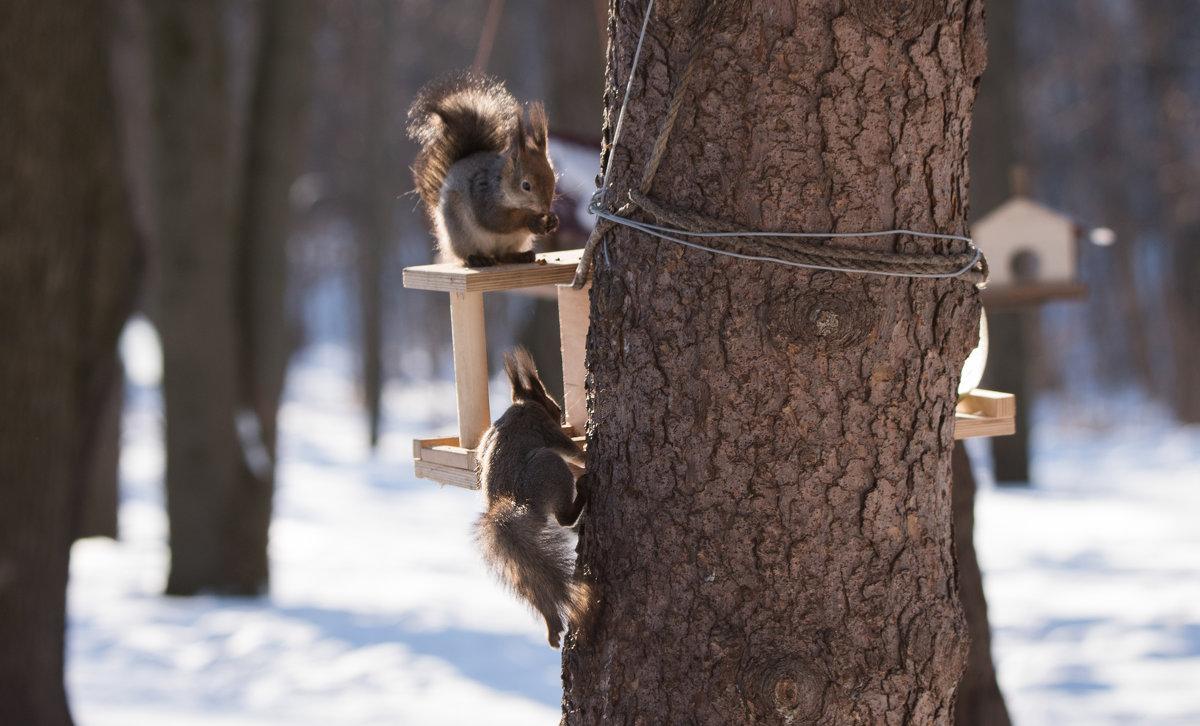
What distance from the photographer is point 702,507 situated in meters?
1.50

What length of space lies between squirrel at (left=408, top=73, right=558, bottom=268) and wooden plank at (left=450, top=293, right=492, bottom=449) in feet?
0.30

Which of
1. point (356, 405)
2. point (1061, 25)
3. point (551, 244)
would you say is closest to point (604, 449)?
point (551, 244)

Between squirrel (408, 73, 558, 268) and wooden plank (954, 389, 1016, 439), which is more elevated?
squirrel (408, 73, 558, 268)

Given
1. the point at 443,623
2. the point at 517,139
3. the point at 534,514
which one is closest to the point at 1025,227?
the point at 443,623

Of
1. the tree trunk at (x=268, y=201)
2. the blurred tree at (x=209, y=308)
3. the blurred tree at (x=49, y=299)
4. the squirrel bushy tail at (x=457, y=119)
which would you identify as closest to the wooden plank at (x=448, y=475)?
the squirrel bushy tail at (x=457, y=119)

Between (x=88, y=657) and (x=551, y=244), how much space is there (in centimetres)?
288

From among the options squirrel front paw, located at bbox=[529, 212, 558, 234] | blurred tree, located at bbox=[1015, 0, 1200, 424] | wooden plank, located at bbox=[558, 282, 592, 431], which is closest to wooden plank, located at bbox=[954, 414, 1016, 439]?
wooden plank, located at bbox=[558, 282, 592, 431]

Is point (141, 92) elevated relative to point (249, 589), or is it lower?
elevated

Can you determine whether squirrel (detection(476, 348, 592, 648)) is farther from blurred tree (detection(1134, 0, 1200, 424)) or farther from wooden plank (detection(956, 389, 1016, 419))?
blurred tree (detection(1134, 0, 1200, 424))

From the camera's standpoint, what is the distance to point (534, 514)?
1.54 meters

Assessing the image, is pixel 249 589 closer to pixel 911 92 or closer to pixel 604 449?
pixel 604 449

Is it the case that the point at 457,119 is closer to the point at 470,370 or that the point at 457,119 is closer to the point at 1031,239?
the point at 470,370

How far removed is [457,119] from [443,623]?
3.65 m

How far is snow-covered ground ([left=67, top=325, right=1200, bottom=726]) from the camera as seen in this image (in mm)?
4129
